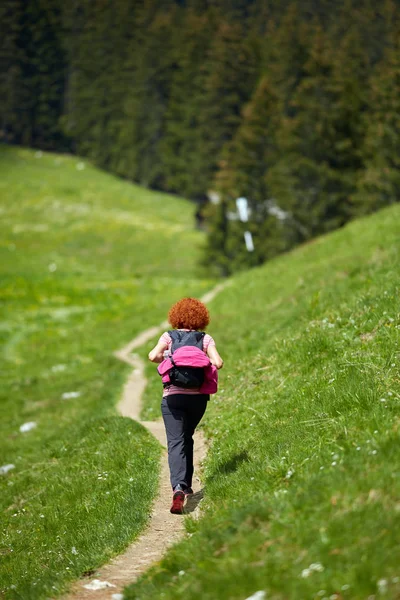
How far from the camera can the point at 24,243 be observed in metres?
68.2

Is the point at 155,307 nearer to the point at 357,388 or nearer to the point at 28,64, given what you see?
the point at 357,388

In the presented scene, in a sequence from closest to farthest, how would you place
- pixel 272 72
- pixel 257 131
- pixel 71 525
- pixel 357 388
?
pixel 357 388
pixel 71 525
pixel 257 131
pixel 272 72

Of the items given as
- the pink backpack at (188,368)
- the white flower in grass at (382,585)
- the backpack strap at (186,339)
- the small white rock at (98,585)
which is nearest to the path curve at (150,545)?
the small white rock at (98,585)

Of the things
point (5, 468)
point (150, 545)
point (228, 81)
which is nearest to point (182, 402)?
point (150, 545)

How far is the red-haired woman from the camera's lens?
28.7 feet

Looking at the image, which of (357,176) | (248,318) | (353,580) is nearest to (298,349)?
(353,580)

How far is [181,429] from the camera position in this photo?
8906 millimetres

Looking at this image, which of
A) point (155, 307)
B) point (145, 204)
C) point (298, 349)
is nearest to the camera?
point (298, 349)

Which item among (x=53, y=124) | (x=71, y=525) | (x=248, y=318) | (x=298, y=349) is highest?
(x=298, y=349)

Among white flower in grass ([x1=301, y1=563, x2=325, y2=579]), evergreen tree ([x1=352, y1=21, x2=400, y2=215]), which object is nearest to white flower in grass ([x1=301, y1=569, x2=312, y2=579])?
white flower in grass ([x1=301, y1=563, x2=325, y2=579])

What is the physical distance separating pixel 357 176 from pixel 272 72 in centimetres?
2728

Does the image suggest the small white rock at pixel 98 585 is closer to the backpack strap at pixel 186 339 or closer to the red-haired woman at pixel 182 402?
the red-haired woman at pixel 182 402

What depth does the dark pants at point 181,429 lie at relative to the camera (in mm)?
8758

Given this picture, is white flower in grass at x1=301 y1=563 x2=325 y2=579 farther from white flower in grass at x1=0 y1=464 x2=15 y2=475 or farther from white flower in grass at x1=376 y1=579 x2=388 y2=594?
white flower in grass at x1=0 y1=464 x2=15 y2=475
